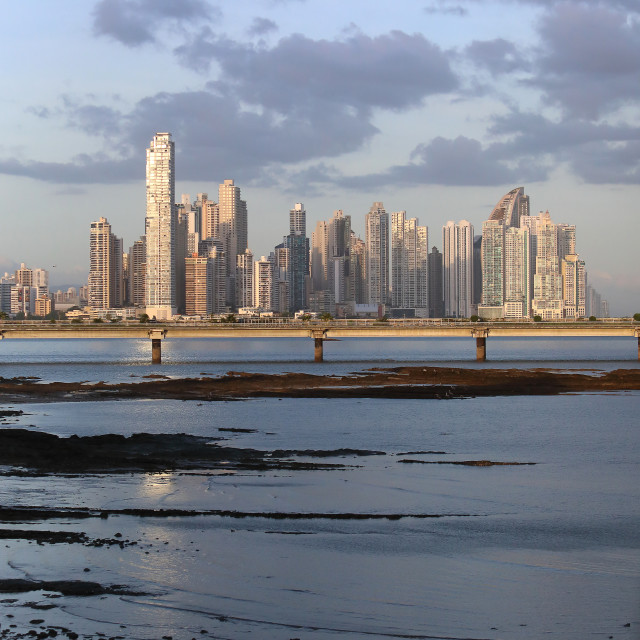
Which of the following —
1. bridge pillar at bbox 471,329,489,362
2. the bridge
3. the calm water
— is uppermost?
the bridge

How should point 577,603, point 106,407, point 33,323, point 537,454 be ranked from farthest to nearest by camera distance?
point 33,323 < point 106,407 < point 537,454 < point 577,603

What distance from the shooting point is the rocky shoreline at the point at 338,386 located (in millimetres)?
68938

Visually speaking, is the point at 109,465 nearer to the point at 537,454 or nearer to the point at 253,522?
the point at 253,522

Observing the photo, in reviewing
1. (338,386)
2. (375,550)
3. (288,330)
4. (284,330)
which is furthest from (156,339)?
(375,550)

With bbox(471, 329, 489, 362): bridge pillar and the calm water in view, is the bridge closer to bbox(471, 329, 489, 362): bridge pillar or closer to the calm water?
bbox(471, 329, 489, 362): bridge pillar

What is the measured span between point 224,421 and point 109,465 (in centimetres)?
1798

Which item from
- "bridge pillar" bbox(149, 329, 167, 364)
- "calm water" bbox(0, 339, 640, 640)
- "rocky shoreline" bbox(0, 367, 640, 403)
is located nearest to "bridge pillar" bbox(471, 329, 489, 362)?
"rocky shoreline" bbox(0, 367, 640, 403)

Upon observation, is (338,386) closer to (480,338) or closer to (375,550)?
(480,338)

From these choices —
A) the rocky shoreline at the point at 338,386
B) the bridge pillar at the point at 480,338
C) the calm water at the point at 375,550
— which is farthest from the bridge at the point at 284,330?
the calm water at the point at 375,550

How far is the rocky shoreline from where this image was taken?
6894 centimetres

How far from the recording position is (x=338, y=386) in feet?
253

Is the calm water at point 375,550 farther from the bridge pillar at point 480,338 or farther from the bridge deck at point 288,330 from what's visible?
the bridge pillar at point 480,338

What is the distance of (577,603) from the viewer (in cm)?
1842

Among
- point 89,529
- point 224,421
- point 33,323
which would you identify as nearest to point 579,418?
point 224,421
